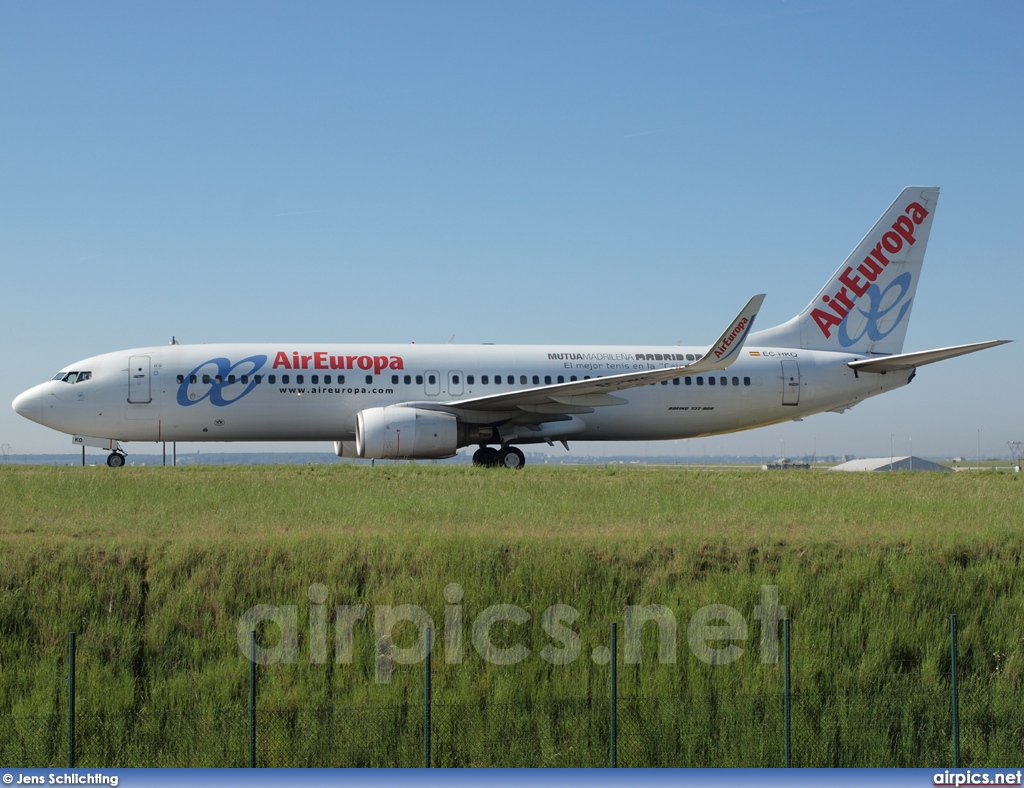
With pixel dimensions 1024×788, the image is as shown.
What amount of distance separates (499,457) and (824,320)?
503 inches

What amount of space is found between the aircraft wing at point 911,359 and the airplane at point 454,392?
65 mm

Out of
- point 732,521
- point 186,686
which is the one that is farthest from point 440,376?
point 186,686

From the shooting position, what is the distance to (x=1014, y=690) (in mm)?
16609

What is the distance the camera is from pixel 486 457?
110 feet

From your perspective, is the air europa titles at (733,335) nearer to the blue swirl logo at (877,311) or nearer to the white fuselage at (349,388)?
the white fuselage at (349,388)

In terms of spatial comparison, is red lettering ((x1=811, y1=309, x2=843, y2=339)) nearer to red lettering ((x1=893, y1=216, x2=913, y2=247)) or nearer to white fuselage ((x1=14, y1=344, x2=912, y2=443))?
white fuselage ((x1=14, y1=344, x2=912, y2=443))

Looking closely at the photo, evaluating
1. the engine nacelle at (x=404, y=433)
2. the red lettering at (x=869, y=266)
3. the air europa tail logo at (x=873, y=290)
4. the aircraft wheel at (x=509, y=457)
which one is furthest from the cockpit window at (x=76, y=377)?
the red lettering at (x=869, y=266)

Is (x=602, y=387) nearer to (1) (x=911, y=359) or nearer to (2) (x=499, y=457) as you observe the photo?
(2) (x=499, y=457)

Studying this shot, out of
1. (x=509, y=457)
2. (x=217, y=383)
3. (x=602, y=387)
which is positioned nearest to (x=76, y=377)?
(x=217, y=383)

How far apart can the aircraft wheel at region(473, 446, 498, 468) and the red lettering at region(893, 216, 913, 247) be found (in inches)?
642

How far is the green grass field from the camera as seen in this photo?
49.0 ft

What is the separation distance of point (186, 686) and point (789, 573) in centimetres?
971

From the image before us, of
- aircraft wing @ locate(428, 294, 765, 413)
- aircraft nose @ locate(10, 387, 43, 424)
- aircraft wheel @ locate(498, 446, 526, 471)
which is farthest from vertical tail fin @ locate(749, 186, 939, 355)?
aircraft nose @ locate(10, 387, 43, 424)

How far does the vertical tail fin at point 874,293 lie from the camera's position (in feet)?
125
